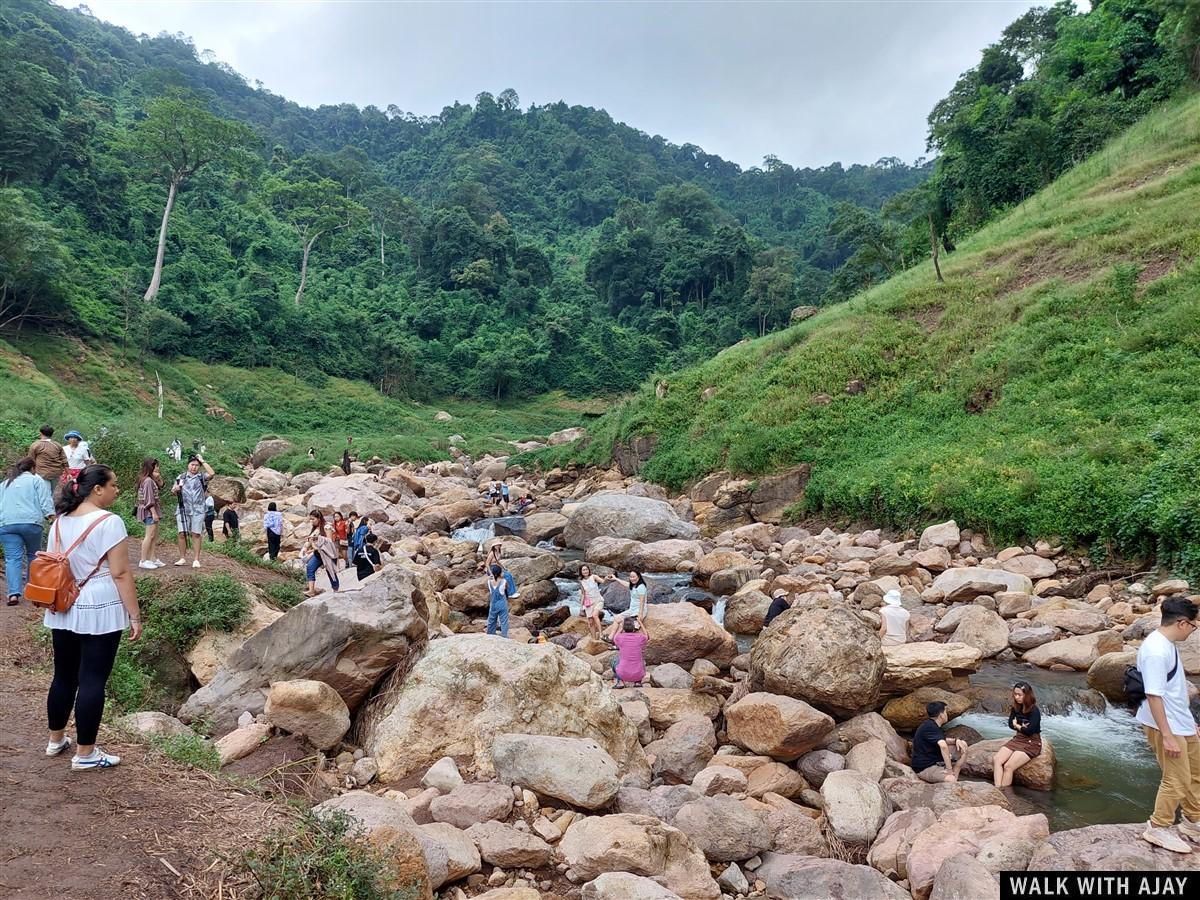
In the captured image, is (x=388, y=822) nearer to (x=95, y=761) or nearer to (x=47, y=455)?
(x=95, y=761)

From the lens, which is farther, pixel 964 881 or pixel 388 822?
pixel 964 881

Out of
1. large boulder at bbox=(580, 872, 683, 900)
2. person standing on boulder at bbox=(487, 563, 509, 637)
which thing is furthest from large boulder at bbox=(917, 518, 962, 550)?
large boulder at bbox=(580, 872, 683, 900)

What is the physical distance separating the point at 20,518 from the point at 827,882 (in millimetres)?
9352

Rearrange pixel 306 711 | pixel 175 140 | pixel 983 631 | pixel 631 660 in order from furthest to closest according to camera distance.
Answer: pixel 175 140, pixel 983 631, pixel 631 660, pixel 306 711

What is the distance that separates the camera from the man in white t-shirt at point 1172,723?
15.4ft

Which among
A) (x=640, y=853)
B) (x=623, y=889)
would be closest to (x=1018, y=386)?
(x=640, y=853)

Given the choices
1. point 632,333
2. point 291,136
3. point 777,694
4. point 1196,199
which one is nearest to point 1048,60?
point 1196,199

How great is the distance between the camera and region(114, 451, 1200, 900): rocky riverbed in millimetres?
5117

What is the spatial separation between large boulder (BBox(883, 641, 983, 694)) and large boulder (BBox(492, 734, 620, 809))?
173 inches

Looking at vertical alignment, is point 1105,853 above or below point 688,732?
above

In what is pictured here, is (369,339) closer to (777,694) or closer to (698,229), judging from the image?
(698,229)

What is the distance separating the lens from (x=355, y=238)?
7375 cm

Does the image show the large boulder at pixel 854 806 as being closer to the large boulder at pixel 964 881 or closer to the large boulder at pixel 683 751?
the large boulder at pixel 964 881

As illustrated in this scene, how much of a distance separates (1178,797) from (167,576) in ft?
38.6
